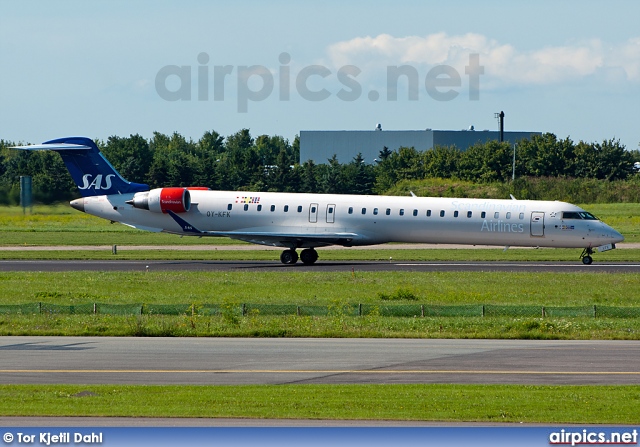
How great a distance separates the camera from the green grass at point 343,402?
52.7 feet

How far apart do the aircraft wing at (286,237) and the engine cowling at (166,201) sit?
389 mm

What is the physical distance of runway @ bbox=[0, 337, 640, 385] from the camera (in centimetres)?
1983

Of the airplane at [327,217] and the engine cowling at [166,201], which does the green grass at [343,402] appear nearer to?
the airplane at [327,217]

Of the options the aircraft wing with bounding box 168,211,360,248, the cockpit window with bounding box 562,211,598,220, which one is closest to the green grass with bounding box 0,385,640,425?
the cockpit window with bounding box 562,211,598,220

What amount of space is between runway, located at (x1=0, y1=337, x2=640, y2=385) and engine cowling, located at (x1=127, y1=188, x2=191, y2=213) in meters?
22.0

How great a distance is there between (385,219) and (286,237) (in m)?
4.62

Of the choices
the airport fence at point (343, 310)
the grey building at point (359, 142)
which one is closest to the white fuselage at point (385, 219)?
the airport fence at point (343, 310)

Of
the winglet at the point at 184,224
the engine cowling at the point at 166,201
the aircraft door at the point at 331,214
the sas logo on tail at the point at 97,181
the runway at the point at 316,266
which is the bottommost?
the runway at the point at 316,266

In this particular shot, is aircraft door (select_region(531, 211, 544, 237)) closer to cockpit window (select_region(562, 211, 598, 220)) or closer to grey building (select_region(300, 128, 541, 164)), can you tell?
cockpit window (select_region(562, 211, 598, 220))

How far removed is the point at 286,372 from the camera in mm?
20688

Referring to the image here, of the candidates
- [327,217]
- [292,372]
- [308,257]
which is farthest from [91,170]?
[292,372]

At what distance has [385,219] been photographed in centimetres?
4634

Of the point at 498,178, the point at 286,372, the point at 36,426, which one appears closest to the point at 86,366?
the point at 286,372

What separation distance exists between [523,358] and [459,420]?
715 centimetres
